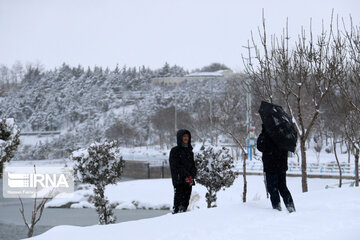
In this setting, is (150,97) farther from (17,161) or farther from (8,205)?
(8,205)

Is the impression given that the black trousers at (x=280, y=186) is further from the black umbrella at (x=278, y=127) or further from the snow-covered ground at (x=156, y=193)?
the snow-covered ground at (x=156, y=193)

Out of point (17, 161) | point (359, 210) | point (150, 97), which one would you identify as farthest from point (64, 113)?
point (359, 210)

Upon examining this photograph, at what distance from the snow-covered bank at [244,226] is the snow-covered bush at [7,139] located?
20.0ft

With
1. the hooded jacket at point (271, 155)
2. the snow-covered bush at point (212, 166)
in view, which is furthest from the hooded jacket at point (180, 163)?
the snow-covered bush at point (212, 166)

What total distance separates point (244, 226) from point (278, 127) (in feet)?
4.97

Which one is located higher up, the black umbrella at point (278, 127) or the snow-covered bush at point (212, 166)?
the black umbrella at point (278, 127)

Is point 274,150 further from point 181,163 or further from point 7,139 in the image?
point 7,139

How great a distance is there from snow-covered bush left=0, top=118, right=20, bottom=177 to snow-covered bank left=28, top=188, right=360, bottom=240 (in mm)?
6104

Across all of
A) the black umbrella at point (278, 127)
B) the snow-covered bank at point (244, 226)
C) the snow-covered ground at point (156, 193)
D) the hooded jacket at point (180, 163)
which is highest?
the black umbrella at point (278, 127)

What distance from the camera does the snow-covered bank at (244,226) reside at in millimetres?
4957

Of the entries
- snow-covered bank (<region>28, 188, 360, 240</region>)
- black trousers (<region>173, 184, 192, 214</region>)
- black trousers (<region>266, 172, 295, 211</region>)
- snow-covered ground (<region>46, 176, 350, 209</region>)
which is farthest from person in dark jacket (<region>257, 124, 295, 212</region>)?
snow-covered ground (<region>46, 176, 350, 209</region>)

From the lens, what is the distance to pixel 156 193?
2894cm

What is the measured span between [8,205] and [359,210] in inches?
1036

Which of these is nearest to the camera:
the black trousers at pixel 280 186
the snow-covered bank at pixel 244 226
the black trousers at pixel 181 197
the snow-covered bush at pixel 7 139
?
the snow-covered bank at pixel 244 226
